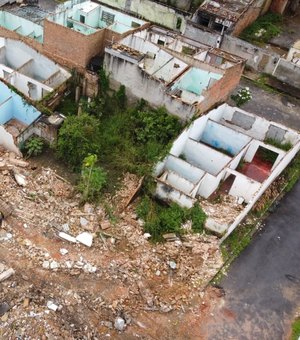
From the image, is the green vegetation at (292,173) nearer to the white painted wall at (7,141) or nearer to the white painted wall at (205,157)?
the white painted wall at (205,157)

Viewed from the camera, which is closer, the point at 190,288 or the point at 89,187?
the point at 190,288

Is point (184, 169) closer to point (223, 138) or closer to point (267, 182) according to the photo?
point (223, 138)

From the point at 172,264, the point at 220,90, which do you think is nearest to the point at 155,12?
the point at 220,90

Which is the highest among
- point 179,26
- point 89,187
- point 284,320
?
point 179,26

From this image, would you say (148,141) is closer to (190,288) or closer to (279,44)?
(190,288)

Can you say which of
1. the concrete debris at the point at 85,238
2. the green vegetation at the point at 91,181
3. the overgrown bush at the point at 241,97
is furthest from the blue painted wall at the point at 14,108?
the overgrown bush at the point at 241,97

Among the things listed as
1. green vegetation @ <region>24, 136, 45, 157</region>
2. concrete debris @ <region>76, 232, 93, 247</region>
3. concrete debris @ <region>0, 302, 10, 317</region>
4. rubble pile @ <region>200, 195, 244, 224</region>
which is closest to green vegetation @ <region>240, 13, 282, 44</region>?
rubble pile @ <region>200, 195, 244, 224</region>

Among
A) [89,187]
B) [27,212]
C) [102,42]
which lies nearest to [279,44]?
[102,42]
